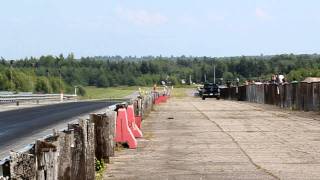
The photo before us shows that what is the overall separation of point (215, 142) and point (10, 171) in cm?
1304

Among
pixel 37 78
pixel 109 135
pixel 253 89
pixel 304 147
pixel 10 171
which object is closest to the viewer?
pixel 10 171

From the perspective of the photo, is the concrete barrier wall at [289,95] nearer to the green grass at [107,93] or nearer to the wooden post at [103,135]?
the wooden post at [103,135]

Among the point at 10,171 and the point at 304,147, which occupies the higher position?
the point at 10,171

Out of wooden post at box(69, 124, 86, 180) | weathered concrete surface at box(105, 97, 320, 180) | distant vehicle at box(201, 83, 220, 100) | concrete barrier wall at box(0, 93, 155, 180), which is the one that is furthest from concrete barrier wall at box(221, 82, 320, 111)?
wooden post at box(69, 124, 86, 180)

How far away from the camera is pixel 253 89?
55375mm

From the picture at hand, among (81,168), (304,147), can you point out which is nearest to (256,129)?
(304,147)

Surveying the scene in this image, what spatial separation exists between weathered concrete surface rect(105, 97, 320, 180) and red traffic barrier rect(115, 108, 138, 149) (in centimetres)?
43

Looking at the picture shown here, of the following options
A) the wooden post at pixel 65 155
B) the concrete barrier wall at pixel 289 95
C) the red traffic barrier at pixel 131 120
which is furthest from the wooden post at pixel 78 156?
the concrete barrier wall at pixel 289 95

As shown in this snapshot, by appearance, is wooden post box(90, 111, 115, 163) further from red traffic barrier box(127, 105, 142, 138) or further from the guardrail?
red traffic barrier box(127, 105, 142, 138)

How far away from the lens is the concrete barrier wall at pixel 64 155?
19.8ft

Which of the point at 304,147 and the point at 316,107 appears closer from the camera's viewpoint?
the point at 304,147

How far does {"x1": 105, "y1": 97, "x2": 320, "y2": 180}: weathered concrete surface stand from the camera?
12.6 metres

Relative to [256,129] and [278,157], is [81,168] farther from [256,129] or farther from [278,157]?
[256,129]

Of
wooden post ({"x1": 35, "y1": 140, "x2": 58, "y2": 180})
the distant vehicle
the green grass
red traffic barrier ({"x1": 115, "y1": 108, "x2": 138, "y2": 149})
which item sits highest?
wooden post ({"x1": 35, "y1": 140, "x2": 58, "y2": 180})
